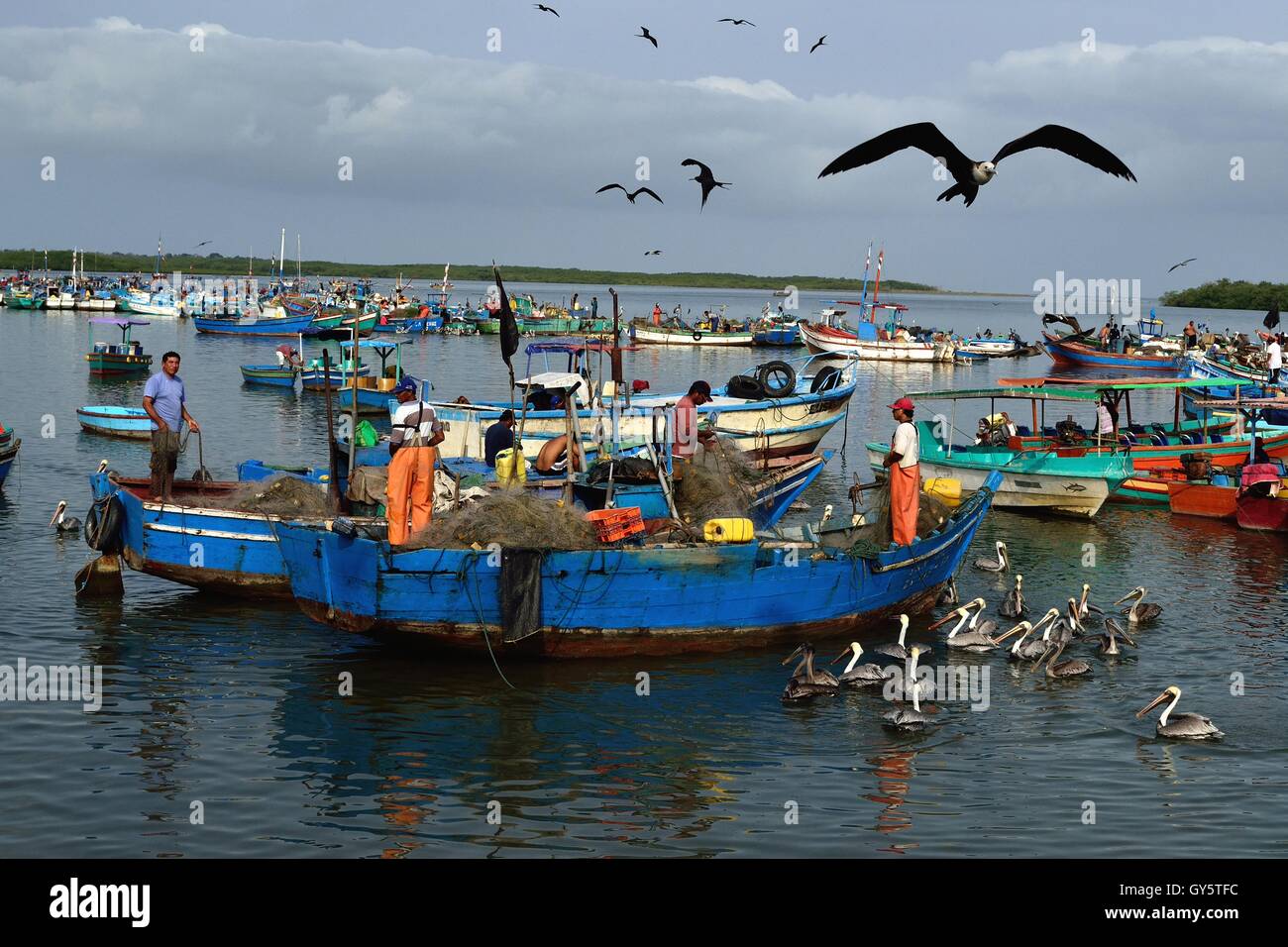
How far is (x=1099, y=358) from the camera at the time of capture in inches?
2355

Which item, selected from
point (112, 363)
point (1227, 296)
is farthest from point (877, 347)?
point (1227, 296)

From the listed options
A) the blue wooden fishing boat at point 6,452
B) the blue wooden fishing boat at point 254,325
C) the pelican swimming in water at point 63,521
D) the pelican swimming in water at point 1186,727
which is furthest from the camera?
the blue wooden fishing boat at point 254,325

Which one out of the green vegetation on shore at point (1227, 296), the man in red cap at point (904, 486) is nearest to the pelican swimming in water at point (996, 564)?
the man in red cap at point (904, 486)

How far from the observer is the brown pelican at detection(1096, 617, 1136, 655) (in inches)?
571

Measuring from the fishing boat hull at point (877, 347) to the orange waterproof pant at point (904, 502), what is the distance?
5266 centimetres

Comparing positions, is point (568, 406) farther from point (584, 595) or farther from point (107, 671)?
point (107, 671)

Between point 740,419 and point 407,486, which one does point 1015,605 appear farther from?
point 740,419

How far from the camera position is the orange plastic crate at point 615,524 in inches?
553

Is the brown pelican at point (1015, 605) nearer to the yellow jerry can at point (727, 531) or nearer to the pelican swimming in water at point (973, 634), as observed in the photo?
the pelican swimming in water at point (973, 634)

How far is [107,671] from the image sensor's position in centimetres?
1336

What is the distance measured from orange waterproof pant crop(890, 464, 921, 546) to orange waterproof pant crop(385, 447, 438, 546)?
5212 millimetres

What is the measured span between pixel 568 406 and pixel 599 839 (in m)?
7.59

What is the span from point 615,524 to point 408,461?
2.24 metres
